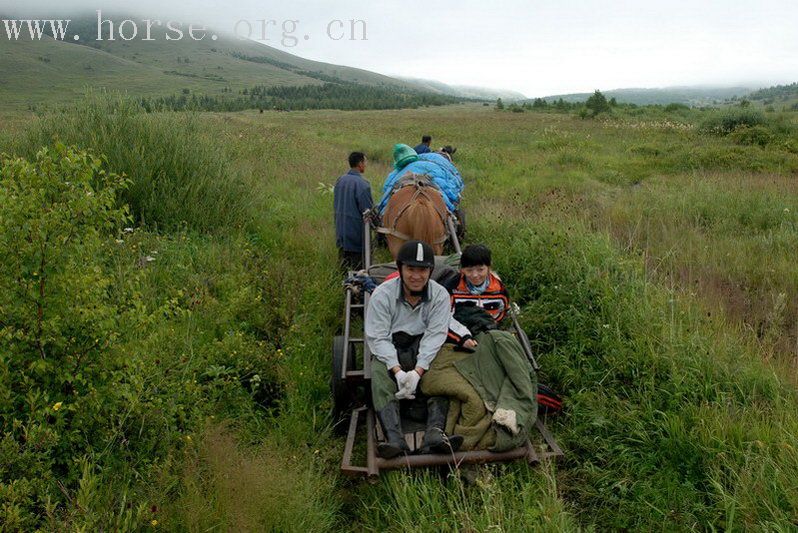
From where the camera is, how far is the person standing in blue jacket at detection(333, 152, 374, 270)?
22.9 feet

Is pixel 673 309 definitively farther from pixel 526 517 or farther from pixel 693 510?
pixel 526 517

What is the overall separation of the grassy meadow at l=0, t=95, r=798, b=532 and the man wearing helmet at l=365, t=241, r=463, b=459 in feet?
1.22

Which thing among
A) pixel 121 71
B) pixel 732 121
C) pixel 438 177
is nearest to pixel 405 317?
pixel 438 177

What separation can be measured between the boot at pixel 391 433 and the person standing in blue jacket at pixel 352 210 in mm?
3683

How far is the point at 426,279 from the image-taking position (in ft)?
13.1

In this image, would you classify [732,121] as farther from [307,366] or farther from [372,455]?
[372,455]

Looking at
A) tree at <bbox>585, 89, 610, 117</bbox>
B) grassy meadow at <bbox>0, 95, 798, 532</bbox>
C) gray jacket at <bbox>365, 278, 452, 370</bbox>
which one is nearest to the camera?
grassy meadow at <bbox>0, 95, 798, 532</bbox>

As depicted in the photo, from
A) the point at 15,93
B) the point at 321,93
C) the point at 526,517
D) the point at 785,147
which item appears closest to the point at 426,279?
the point at 526,517

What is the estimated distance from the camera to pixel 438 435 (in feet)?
10.8

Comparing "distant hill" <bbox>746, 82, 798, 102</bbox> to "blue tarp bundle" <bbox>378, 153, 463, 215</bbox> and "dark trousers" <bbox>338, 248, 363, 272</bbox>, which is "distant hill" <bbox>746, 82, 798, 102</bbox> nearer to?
"blue tarp bundle" <bbox>378, 153, 463, 215</bbox>

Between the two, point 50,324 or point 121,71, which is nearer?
point 50,324


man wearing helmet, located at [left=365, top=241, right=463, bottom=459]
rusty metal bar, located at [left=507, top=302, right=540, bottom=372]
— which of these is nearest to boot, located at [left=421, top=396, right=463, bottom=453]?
man wearing helmet, located at [left=365, top=241, right=463, bottom=459]

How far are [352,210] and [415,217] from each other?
1.25 metres

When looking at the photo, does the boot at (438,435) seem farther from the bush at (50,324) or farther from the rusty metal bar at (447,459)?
the bush at (50,324)
